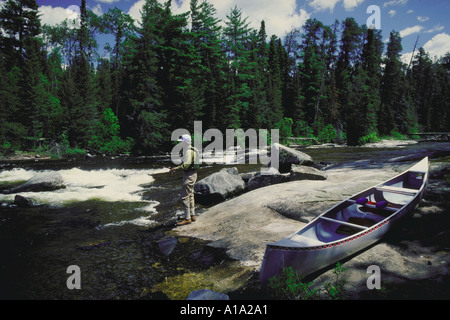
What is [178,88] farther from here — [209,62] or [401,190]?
[401,190]

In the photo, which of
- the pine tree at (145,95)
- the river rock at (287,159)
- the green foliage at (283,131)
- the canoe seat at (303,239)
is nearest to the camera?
the canoe seat at (303,239)

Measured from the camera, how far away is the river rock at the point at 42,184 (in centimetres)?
1116

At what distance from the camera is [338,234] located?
4.55 metres

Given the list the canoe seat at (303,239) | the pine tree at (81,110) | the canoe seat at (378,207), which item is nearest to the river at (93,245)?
the canoe seat at (303,239)

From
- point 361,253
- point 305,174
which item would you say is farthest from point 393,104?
point 361,253

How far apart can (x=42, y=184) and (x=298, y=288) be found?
39.3ft

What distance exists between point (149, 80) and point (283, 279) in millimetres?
27689

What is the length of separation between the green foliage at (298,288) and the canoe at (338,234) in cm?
9

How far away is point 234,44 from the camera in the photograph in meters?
38.5

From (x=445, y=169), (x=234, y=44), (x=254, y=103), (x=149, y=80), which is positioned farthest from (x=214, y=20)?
(x=445, y=169)

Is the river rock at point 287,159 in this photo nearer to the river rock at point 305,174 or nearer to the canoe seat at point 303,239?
the river rock at point 305,174

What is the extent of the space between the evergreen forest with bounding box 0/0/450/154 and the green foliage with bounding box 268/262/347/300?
25.7m

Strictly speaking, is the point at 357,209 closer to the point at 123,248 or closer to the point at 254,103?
the point at 123,248

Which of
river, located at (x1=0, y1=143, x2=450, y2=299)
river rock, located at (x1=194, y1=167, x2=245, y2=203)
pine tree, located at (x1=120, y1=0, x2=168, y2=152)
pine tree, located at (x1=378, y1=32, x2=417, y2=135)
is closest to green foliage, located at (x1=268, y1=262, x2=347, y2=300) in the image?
river, located at (x1=0, y1=143, x2=450, y2=299)
